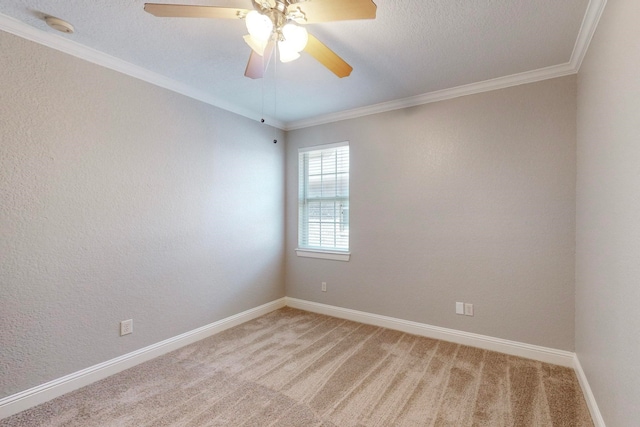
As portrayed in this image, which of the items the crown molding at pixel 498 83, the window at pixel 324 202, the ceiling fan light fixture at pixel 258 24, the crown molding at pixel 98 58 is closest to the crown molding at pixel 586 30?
the crown molding at pixel 498 83

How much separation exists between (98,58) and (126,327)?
6.85ft

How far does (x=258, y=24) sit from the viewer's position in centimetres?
136

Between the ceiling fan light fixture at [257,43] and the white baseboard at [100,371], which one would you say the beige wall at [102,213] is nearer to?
the white baseboard at [100,371]

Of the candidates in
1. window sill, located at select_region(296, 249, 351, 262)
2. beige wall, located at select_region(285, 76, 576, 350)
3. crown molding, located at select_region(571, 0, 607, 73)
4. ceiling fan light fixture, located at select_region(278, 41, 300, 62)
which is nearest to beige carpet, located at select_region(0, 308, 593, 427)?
beige wall, located at select_region(285, 76, 576, 350)

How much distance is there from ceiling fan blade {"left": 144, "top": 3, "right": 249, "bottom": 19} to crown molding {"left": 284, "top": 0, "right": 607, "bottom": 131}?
1952mm

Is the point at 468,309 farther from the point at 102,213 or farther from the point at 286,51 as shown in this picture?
the point at 102,213

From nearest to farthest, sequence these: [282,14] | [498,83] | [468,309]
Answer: [282,14]
[498,83]
[468,309]

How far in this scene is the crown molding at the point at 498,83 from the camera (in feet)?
5.85

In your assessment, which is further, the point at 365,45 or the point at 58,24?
the point at 365,45

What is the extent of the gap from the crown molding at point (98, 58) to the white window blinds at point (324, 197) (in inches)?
49.0

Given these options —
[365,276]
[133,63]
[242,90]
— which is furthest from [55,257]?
[365,276]

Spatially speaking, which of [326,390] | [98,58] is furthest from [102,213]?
[326,390]

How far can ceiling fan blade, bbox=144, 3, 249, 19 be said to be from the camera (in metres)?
1.35

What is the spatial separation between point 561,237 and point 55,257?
12.5 ft
